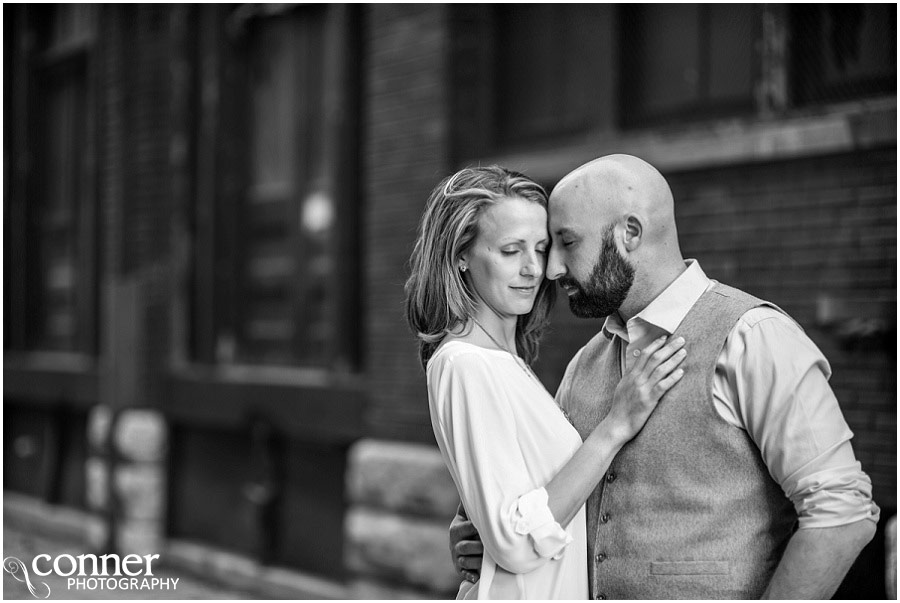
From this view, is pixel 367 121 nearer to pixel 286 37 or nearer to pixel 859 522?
pixel 286 37

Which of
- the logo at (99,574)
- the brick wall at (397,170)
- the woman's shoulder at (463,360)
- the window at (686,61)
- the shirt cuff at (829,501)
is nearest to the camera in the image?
the shirt cuff at (829,501)

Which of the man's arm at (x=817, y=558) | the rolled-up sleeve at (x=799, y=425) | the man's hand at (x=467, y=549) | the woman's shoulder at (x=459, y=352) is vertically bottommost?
the man's hand at (x=467, y=549)

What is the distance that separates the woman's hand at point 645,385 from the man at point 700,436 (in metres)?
0.03

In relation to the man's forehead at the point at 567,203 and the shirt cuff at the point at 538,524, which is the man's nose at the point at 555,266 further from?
the shirt cuff at the point at 538,524

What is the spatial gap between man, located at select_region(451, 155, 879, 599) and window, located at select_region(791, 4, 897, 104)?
258cm

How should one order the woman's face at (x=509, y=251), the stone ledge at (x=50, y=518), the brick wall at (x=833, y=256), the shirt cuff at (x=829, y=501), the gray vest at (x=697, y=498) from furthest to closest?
1. the stone ledge at (x=50, y=518)
2. the brick wall at (x=833, y=256)
3. the woman's face at (x=509, y=251)
4. the gray vest at (x=697, y=498)
5. the shirt cuff at (x=829, y=501)

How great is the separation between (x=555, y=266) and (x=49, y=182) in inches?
420

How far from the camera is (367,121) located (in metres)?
7.76

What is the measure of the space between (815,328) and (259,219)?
541 cm

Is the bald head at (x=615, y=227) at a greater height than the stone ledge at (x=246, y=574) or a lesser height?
greater

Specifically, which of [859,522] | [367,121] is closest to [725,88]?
[367,121]

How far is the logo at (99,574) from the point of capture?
8.40 meters

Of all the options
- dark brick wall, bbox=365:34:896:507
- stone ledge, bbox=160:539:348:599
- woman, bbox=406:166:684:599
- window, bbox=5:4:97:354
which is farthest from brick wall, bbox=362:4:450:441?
window, bbox=5:4:97:354

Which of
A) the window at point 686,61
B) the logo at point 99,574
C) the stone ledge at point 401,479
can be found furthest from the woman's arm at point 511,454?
the logo at point 99,574
